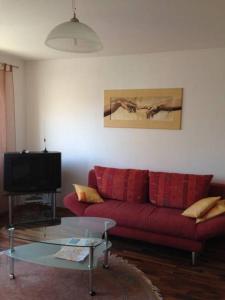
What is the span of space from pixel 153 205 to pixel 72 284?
4.76ft

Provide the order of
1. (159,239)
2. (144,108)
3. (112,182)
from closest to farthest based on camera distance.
Answer: (159,239) → (112,182) → (144,108)

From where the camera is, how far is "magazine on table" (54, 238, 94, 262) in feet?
8.66

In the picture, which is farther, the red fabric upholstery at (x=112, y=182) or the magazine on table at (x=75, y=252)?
the red fabric upholstery at (x=112, y=182)

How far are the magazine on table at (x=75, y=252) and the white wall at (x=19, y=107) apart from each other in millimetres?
2182

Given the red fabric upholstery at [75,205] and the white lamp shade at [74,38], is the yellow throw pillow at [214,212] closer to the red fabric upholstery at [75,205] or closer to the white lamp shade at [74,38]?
the red fabric upholstery at [75,205]

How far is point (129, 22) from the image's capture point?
2867 millimetres

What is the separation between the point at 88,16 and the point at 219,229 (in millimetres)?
2337

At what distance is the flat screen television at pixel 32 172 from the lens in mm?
4152

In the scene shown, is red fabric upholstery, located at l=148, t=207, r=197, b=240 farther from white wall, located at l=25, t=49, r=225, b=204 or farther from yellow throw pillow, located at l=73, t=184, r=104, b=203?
white wall, located at l=25, t=49, r=225, b=204

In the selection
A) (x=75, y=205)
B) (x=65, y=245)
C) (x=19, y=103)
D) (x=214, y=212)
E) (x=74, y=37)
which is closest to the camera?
(x=74, y=37)

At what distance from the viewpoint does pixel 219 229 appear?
3.00 meters

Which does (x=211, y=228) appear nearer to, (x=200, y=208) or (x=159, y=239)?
→ (x=200, y=208)

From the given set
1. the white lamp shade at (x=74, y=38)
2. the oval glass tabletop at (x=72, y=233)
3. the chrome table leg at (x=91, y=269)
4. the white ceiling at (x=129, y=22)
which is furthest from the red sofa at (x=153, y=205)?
the white lamp shade at (x=74, y=38)

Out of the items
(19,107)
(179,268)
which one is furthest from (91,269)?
(19,107)
